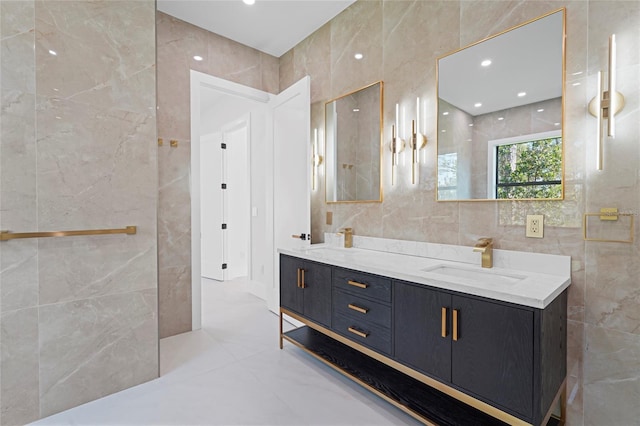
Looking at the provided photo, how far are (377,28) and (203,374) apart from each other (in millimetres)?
2909

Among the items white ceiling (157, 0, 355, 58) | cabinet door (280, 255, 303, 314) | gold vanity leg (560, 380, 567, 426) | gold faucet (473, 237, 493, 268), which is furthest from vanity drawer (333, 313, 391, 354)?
white ceiling (157, 0, 355, 58)

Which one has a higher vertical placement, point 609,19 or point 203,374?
point 609,19

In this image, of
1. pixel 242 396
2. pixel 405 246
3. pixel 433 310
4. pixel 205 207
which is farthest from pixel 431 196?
pixel 205 207

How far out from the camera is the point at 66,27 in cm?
176

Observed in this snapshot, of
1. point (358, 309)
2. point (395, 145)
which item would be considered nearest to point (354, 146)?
point (395, 145)

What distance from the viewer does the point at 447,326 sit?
4.69ft

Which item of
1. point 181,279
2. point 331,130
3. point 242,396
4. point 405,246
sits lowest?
point 242,396

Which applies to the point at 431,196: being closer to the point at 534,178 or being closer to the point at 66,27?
the point at 534,178

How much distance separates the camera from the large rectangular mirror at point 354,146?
2.50 metres

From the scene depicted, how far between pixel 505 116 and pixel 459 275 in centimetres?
95

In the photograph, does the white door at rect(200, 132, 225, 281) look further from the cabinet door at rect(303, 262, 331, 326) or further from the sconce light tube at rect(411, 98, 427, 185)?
the sconce light tube at rect(411, 98, 427, 185)

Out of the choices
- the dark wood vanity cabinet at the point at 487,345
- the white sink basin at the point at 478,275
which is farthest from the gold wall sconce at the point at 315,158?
the dark wood vanity cabinet at the point at 487,345

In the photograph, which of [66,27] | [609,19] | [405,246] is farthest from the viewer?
[405,246]

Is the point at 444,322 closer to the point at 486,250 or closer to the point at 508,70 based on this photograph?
the point at 486,250
